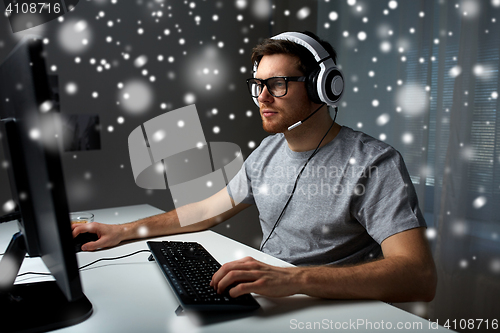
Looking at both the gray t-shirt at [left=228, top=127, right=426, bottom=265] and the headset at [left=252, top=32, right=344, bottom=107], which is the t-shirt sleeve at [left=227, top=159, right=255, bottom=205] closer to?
the gray t-shirt at [left=228, top=127, right=426, bottom=265]

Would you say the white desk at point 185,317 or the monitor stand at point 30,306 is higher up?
the monitor stand at point 30,306

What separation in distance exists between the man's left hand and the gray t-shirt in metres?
0.30

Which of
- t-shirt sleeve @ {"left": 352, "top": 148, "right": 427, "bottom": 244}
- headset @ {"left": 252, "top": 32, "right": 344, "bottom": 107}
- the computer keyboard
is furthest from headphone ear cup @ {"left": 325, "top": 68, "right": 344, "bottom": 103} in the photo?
the computer keyboard

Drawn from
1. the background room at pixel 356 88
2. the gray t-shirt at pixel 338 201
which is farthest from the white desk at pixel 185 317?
the background room at pixel 356 88

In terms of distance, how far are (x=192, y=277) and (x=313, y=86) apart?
0.68 meters

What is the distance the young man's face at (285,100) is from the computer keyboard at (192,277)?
0.48m

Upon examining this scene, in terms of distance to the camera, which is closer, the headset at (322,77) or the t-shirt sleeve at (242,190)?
the headset at (322,77)

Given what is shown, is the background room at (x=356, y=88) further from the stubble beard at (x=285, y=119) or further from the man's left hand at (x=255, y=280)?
the man's left hand at (x=255, y=280)

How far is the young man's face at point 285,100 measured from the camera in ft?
3.77

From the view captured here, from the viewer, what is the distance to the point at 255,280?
0.67 meters

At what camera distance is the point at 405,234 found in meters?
0.82

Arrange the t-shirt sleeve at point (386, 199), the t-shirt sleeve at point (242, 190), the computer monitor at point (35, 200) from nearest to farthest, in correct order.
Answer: the computer monitor at point (35, 200), the t-shirt sleeve at point (386, 199), the t-shirt sleeve at point (242, 190)

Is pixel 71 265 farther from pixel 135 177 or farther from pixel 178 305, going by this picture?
pixel 135 177

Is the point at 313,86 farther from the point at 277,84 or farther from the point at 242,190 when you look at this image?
the point at 242,190
